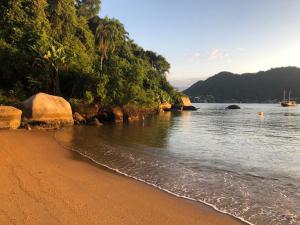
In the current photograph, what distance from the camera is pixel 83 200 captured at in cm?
866

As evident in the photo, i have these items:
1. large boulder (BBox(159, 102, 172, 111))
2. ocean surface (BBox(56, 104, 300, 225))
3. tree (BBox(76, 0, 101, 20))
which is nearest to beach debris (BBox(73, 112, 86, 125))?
ocean surface (BBox(56, 104, 300, 225))

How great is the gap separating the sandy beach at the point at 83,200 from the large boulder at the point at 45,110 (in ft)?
52.5

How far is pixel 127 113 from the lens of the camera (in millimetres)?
46625

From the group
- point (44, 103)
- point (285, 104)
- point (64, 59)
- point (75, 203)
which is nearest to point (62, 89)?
point (64, 59)

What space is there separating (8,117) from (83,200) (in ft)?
62.5

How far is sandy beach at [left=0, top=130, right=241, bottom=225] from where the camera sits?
739 cm

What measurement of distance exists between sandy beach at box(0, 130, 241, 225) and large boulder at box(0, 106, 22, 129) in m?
12.8

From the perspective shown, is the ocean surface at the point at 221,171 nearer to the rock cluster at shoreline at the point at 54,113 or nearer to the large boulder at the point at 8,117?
the large boulder at the point at 8,117

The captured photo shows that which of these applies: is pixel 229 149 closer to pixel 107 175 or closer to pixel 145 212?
pixel 107 175

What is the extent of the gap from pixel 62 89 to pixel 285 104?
13945cm

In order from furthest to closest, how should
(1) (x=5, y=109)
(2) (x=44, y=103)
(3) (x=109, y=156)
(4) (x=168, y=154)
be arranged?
(2) (x=44, y=103) < (1) (x=5, y=109) < (4) (x=168, y=154) < (3) (x=109, y=156)

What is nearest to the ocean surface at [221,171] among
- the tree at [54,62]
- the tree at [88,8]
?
the tree at [54,62]

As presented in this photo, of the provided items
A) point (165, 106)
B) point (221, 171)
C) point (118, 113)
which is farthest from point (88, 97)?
point (165, 106)

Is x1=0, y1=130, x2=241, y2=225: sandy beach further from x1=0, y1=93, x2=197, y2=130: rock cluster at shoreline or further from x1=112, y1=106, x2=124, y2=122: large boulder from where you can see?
x1=112, y1=106, x2=124, y2=122: large boulder
